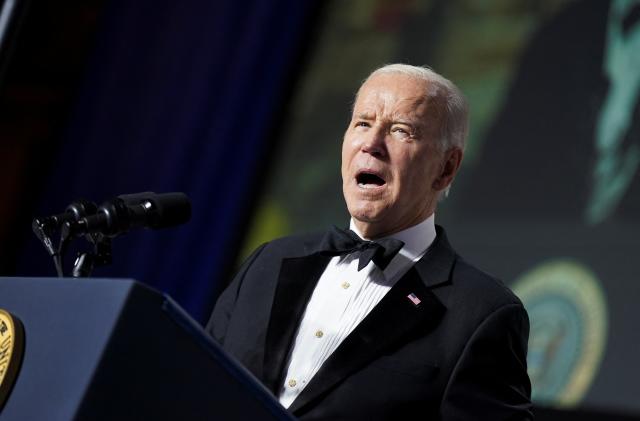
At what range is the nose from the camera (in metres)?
2.02

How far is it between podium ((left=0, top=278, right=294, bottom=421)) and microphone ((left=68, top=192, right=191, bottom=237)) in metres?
0.19

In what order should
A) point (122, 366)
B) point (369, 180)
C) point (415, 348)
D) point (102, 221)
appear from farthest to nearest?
point (369, 180) < point (415, 348) < point (102, 221) < point (122, 366)

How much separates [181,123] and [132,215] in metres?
3.48

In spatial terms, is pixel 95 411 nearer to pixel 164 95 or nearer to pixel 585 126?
pixel 585 126

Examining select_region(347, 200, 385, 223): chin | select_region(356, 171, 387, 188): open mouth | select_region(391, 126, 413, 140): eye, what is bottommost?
select_region(347, 200, 385, 223): chin

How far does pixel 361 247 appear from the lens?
195cm

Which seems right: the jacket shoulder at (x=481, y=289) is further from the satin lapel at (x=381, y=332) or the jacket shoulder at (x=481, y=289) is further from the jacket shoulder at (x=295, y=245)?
the jacket shoulder at (x=295, y=245)

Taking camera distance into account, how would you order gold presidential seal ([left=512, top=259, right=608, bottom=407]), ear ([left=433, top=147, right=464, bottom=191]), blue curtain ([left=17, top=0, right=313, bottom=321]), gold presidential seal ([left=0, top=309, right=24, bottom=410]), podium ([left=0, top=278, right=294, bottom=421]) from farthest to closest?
blue curtain ([left=17, top=0, right=313, bottom=321]) < gold presidential seal ([left=512, top=259, right=608, bottom=407]) < ear ([left=433, top=147, right=464, bottom=191]) < gold presidential seal ([left=0, top=309, right=24, bottom=410]) < podium ([left=0, top=278, right=294, bottom=421])

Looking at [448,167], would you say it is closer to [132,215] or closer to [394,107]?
[394,107]

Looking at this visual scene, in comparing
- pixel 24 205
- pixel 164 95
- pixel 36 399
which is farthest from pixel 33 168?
pixel 36 399

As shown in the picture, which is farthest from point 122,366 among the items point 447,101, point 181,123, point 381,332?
point 181,123

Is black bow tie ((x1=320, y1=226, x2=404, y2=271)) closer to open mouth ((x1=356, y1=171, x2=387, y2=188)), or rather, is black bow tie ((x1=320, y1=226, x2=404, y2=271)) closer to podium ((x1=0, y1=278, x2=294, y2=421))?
open mouth ((x1=356, y1=171, x2=387, y2=188))

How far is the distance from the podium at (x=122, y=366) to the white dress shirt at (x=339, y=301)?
1.31 feet

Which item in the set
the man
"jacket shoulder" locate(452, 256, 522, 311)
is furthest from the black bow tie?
"jacket shoulder" locate(452, 256, 522, 311)
